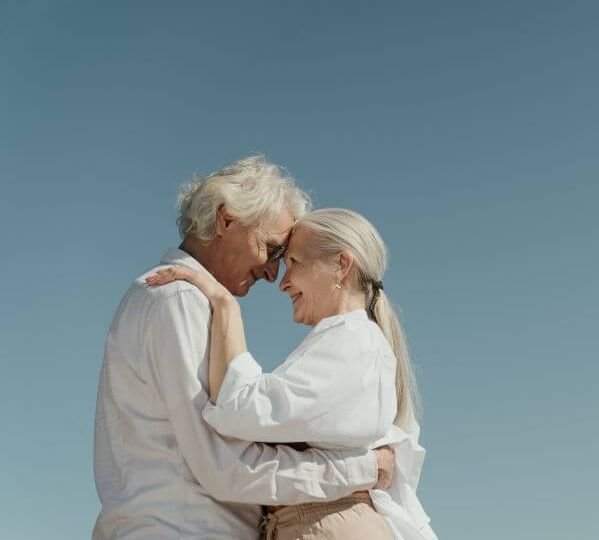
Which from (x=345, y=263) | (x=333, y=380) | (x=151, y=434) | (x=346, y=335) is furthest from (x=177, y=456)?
(x=345, y=263)

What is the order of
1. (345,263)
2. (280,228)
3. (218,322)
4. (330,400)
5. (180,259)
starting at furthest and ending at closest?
1. (280,228)
2. (345,263)
3. (180,259)
4. (218,322)
5. (330,400)

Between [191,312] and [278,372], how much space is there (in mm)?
462

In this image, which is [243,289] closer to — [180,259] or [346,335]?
[180,259]

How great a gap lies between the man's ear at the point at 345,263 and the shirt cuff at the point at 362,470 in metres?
0.92

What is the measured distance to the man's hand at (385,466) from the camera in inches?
171

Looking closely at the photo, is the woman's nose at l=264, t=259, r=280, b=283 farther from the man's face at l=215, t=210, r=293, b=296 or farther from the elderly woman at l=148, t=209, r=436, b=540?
the elderly woman at l=148, t=209, r=436, b=540

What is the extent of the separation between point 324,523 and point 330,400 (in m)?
0.53

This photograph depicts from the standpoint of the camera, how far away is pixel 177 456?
4.10m

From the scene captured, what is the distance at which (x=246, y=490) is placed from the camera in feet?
13.1

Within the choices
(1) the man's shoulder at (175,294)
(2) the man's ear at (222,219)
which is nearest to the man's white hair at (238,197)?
(2) the man's ear at (222,219)

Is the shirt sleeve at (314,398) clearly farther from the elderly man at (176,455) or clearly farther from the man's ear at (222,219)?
the man's ear at (222,219)

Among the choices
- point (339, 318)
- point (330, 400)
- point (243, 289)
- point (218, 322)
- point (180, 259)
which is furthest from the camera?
point (243, 289)

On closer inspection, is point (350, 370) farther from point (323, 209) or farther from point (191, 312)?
point (323, 209)

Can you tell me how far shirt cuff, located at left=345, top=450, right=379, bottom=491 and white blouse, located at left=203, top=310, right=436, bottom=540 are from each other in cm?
6
